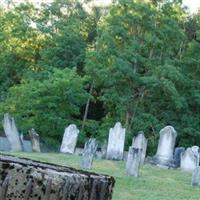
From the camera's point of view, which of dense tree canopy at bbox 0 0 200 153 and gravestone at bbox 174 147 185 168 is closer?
Result: gravestone at bbox 174 147 185 168

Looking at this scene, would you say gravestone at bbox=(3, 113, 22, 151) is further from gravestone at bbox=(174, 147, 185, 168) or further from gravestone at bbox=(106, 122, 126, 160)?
gravestone at bbox=(174, 147, 185, 168)

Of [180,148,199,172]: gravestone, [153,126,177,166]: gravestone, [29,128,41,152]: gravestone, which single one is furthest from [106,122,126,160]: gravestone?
[29,128,41,152]: gravestone

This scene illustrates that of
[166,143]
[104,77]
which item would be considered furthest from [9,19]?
[166,143]

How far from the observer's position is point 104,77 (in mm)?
26406

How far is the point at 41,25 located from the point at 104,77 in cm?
613

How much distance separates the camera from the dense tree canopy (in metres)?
23.6

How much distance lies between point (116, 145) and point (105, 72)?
26.3ft

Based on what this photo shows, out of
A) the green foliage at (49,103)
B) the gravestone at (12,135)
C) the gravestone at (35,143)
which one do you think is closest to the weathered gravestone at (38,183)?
the gravestone at (12,135)

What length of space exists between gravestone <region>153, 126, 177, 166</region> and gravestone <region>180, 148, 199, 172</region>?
0.43 m

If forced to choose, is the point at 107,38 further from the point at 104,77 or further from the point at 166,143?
the point at 166,143

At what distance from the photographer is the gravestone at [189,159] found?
1870 cm

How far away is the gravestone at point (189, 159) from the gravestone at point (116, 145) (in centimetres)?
224

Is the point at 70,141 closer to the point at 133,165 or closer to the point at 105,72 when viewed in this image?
the point at 133,165

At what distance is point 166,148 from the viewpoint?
63.1ft
